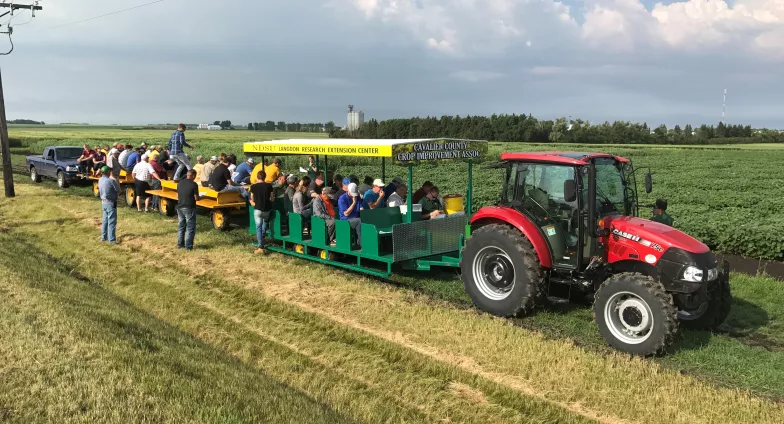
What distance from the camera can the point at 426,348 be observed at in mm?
6754

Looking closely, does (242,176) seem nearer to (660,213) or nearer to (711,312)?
(660,213)

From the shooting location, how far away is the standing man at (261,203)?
1151 centimetres

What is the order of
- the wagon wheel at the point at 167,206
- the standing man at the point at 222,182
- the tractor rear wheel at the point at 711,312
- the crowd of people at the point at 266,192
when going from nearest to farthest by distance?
1. the tractor rear wheel at the point at 711,312
2. the crowd of people at the point at 266,192
3. the standing man at the point at 222,182
4. the wagon wheel at the point at 167,206

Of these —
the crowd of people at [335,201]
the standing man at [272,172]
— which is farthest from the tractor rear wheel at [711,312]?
the standing man at [272,172]

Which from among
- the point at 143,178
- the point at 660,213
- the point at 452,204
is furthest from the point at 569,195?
the point at 143,178

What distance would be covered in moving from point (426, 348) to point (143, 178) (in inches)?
494

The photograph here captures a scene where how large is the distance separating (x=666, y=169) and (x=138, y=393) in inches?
1587

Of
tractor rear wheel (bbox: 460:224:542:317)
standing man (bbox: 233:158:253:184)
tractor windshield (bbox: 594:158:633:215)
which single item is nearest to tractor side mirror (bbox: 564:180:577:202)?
tractor windshield (bbox: 594:158:633:215)

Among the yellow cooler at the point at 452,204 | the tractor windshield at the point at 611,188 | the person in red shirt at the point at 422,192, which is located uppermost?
the tractor windshield at the point at 611,188

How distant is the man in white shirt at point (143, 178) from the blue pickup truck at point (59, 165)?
18.3ft

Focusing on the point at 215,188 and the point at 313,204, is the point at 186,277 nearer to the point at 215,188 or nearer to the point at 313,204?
the point at 313,204

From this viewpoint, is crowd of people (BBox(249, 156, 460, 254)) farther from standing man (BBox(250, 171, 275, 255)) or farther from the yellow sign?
the yellow sign

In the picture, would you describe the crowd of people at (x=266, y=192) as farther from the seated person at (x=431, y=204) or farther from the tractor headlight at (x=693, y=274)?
the tractor headlight at (x=693, y=274)

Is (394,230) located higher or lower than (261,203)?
lower
